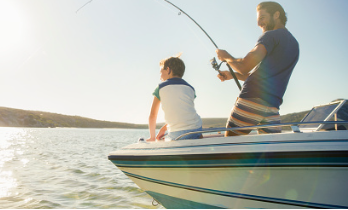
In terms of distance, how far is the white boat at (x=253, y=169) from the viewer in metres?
1.93

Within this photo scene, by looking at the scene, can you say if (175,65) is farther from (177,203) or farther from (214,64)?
(177,203)

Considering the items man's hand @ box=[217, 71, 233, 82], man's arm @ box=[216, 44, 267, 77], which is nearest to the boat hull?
man's arm @ box=[216, 44, 267, 77]

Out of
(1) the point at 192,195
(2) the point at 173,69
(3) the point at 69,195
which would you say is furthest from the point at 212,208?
(3) the point at 69,195

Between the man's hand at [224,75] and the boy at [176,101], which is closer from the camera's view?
the boy at [176,101]

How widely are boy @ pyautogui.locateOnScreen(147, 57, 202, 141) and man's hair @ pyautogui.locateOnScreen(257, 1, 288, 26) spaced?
1049mm

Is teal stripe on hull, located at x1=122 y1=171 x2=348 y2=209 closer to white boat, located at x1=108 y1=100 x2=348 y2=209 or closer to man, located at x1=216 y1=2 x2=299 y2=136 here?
white boat, located at x1=108 y1=100 x2=348 y2=209

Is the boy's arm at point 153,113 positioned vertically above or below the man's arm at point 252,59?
below

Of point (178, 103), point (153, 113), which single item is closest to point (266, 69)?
point (178, 103)

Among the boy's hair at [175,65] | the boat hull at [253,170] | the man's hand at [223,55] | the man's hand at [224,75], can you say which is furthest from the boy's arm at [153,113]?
the man's hand at [224,75]

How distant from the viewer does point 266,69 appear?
2.49 m

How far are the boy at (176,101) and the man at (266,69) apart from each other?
1.51ft

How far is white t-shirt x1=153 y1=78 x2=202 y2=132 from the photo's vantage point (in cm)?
275

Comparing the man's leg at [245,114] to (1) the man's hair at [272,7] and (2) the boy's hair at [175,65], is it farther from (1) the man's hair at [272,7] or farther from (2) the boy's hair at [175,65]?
(1) the man's hair at [272,7]

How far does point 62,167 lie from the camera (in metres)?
7.16
